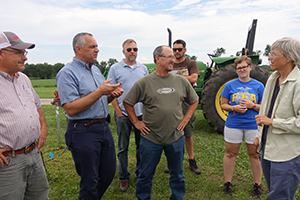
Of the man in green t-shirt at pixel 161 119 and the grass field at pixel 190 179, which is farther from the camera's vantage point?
the grass field at pixel 190 179

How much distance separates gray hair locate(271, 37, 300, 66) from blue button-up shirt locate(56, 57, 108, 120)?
174 cm

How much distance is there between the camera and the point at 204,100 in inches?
194

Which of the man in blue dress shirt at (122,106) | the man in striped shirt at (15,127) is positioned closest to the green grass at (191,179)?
the man in blue dress shirt at (122,106)

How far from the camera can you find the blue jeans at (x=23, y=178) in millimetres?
1664

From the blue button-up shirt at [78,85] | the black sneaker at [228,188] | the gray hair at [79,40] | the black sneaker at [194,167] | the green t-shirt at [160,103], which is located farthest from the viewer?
the black sneaker at [194,167]

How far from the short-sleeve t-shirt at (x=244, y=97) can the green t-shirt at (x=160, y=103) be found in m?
0.81

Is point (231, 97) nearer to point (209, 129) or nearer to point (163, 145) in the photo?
point (163, 145)

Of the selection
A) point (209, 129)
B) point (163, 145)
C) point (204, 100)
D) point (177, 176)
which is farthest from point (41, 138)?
point (209, 129)

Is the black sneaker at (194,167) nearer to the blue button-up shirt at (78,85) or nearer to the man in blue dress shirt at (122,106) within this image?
the man in blue dress shirt at (122,106)

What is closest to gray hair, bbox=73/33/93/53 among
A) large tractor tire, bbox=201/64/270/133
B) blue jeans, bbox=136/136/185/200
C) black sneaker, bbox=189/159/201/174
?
blue jeans, bbox=136/136/185/200

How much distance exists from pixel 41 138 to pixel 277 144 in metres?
2.21

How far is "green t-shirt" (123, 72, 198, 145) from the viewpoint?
2256mm

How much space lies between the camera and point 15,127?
1673 millimetres

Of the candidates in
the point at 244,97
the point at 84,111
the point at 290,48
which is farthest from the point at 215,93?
the point at 84,111
